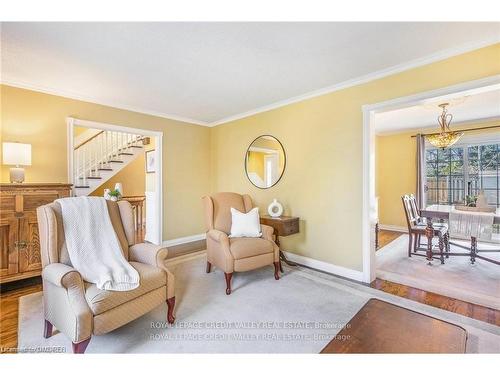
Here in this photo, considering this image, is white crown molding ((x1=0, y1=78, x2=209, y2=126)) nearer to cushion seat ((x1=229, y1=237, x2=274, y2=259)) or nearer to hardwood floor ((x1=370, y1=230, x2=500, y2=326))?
cushion seat ((x1=229, y1=237, x2=274, y2=259))

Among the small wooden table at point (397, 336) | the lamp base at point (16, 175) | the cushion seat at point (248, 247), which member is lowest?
the small wooden table at point (397, 336)

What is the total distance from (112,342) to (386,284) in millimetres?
2710

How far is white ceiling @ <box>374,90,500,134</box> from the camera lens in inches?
138

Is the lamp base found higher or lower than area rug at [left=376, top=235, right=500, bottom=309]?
higher

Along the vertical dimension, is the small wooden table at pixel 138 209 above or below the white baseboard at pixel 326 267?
above

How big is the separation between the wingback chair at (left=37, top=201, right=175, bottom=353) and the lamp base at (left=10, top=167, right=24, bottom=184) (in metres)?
1.25

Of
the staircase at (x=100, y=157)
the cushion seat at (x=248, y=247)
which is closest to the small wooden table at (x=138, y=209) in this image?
the staircase at (x=100, y=157)

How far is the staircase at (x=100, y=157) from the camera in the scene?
177 inches

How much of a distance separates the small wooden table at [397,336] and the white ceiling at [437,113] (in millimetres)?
2832

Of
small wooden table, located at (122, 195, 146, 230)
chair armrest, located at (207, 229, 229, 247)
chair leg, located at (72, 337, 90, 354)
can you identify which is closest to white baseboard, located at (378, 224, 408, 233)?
chair armrest, located at (207, 229, 229, 247)

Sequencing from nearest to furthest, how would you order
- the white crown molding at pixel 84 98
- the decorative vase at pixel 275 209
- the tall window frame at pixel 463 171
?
the white crown molding at pixel 84 98
the decorative vase at pixel 275 209
the tall window frame at pixel 463 171

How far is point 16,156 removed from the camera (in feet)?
8.66

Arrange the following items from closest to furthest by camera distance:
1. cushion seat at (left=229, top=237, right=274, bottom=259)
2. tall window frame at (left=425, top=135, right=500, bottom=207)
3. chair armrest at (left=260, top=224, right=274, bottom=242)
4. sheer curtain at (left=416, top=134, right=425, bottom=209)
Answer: cushion seat at (left=229, top=237, right=274, bottom=259)
chair armrest at (left=260, top=224, right=274, bottom=242)
tall window frame at (left=425, top=135, right=500, bottom=207)
sheer curtain at (left=416, top=134, right=425, bottom=209)

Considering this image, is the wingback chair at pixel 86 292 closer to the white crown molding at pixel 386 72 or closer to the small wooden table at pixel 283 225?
the small wooden table at pixel 283 225
